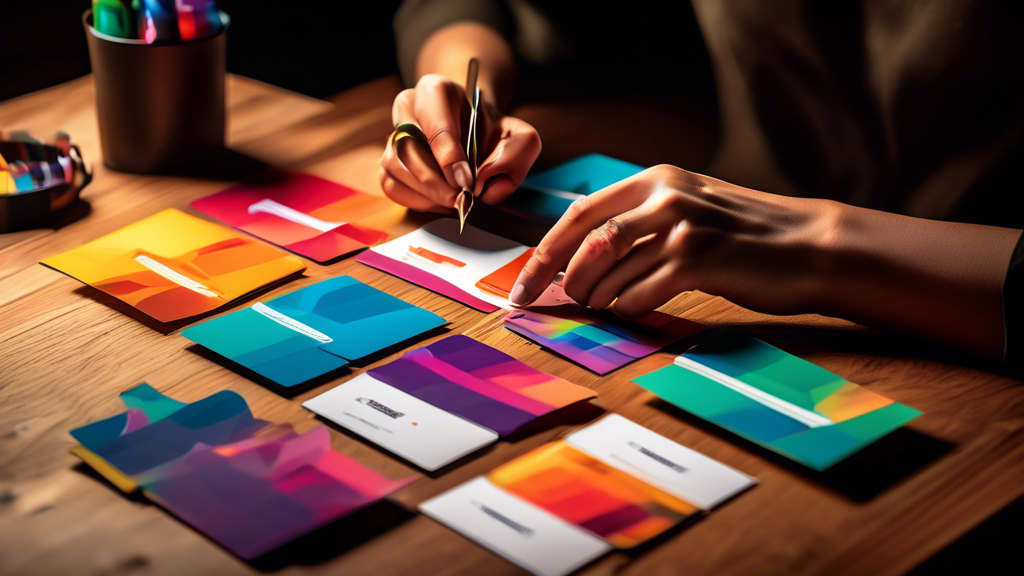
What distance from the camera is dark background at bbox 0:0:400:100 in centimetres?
216

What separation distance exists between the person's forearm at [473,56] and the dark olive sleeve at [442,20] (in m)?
0.01

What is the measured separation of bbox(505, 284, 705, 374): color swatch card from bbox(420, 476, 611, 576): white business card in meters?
0.19

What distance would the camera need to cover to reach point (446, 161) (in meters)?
0.99

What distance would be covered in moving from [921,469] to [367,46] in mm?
2271

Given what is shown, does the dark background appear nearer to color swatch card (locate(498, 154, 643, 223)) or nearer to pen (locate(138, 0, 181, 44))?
pen (locate(138, 0, 181, 44))

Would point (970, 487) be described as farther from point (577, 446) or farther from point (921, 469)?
point (577, 446)

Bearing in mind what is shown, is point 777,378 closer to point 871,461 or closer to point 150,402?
point 871,461

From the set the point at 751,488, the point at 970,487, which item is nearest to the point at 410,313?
the point at 751,488

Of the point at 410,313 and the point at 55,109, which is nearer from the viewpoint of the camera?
the point at 410,313

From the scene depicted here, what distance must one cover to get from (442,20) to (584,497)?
1.02 meters

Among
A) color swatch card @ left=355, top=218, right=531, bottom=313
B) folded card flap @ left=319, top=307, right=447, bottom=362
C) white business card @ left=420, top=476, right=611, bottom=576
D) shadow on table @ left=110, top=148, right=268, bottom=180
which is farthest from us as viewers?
shadow on table @ left=110, top=148, right=268, bottom=180

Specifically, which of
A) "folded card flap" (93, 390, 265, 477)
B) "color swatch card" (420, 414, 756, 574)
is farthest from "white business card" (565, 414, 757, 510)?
"folded card flap" (93, 390, 265, 477)

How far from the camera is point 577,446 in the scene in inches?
25.4

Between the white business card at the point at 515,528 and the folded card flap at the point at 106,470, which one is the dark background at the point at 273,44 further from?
the white business card at the point at 515,528
